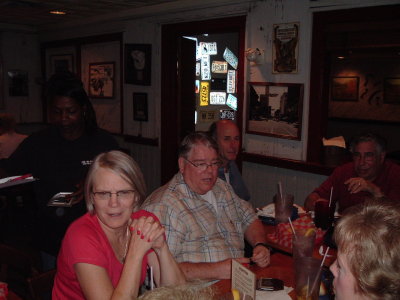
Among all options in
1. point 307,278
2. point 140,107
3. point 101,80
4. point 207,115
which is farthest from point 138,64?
point 307,278

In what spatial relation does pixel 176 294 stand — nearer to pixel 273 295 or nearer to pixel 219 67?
pixel 273 295

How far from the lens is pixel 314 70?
405 centimetres

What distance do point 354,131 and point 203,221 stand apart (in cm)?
839

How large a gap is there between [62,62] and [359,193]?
20.9 feet

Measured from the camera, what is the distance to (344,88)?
32.0 ft

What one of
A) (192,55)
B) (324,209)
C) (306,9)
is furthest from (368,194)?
(192,55)

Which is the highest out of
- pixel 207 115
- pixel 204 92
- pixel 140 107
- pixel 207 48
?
pixel 207 48

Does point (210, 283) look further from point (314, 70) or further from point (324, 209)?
Result: point (314, 70)

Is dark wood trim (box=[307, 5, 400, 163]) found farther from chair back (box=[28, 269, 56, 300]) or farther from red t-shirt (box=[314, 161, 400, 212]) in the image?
chair back (box=[28, 269, 56, 300])

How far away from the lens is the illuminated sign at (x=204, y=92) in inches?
274

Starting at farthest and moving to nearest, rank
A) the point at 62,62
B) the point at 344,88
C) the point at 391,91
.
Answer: the point at 344,88 → the point at 391,91 → the point at 62,62

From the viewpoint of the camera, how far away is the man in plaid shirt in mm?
2039

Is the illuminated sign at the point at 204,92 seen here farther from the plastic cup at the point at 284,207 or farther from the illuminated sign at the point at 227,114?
the plastic cup at the point at 284,207

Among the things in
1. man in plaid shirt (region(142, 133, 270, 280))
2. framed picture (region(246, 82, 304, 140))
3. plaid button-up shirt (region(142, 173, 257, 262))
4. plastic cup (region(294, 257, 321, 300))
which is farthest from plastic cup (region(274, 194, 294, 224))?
framed picture (region(246, 82, 304, 140))
